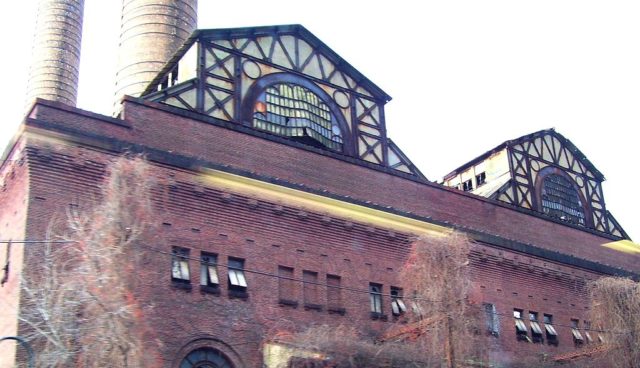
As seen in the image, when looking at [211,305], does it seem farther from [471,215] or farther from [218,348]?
[471,215]

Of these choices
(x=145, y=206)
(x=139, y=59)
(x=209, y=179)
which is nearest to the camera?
(x=145, y=206)

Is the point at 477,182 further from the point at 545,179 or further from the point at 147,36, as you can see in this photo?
the point at 147,36

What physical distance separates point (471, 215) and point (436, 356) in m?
9.71

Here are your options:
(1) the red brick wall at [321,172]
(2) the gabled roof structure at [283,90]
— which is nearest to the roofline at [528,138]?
(1) the red brick wall at [321,172]

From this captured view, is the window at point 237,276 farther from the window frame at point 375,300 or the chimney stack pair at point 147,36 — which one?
the chimney stack pair at point 147,36

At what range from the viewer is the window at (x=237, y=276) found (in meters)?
19.3

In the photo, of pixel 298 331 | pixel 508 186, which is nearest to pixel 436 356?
pixel 298 331

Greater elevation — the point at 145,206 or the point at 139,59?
the point at 139,59

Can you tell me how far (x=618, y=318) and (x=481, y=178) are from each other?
10.5 metres

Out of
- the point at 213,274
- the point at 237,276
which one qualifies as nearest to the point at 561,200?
the point at 237,276

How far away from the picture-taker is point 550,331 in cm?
2597

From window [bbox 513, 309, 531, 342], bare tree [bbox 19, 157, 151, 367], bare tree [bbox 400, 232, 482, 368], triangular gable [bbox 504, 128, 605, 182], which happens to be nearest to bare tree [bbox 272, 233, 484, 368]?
bare tree [bbox 400, 232, 482, 368]

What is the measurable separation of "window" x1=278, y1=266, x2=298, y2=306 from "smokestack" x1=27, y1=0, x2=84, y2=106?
22955 millimetres

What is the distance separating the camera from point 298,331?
19859 millimetres
